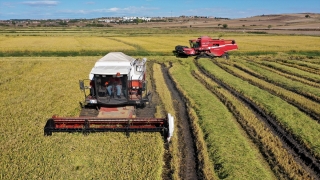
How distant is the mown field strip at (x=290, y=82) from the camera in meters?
15.2

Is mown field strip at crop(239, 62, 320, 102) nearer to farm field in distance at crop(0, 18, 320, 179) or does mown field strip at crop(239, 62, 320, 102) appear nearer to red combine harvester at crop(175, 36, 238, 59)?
farm field in distance at crop(0, 18, 320, 179)

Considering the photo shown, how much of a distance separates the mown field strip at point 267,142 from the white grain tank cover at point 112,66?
16.7 ft

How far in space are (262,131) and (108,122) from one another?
220 inches

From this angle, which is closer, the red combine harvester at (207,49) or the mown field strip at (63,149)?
the mown field strip at (63,149)

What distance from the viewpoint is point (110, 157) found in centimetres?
811

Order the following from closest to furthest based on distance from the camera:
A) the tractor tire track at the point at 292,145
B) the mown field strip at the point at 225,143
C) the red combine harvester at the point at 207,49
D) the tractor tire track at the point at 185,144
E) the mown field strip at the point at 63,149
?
the mown field strip at the point at 63,149 → the mown field strip at the point at 225,143 → the tractor tire track at the point at 185,144 → the tractor tire track at the point at 292,145 → the red combine harvester at the point at 207,49

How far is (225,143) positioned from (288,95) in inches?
297

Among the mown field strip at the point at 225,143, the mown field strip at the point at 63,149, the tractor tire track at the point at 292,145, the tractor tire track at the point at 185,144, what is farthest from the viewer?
the tractor tire track at the point at 292,145

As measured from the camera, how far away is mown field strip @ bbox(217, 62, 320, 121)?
12.6 m

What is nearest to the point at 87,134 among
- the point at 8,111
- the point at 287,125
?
the point at 8,111

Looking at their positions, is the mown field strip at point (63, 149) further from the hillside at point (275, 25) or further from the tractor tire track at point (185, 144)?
the hillside at point (275, 25)

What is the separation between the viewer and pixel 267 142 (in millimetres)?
9195

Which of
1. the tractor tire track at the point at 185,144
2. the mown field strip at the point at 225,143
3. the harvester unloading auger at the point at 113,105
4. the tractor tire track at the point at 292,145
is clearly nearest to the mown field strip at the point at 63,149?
the harvester unloading auger at the point at 113,105

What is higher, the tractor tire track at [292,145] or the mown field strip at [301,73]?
the mown field strip at [301,73]
